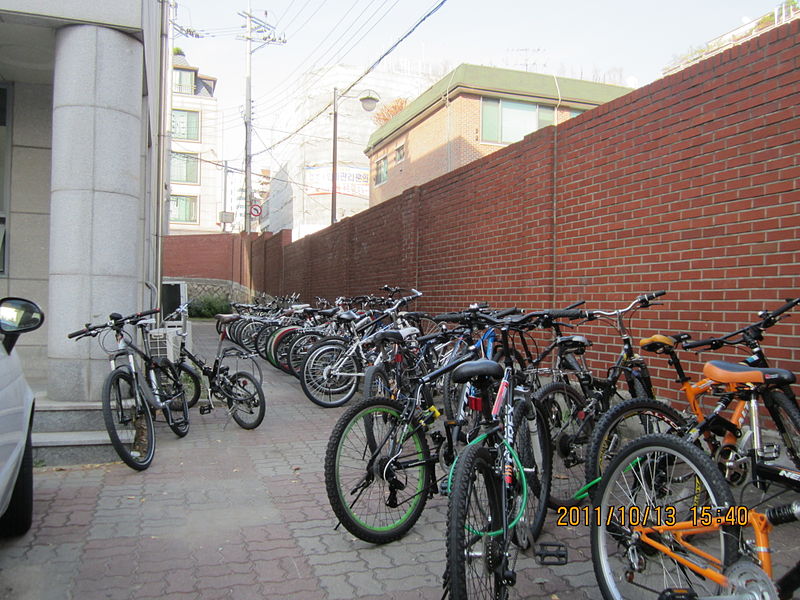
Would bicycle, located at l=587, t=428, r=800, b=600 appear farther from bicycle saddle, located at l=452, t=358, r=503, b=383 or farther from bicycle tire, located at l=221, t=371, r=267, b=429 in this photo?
bicycle tire, located at l=221, t=371, r=267, b=429

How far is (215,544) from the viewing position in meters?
3.51

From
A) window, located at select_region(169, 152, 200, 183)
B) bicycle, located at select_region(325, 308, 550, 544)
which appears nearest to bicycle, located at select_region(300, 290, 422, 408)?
bicycle, located at select_region(325, 308, 550, 544)

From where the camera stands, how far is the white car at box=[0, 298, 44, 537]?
2.79m

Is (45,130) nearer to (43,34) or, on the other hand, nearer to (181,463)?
(43,34)

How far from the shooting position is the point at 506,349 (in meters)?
3.72

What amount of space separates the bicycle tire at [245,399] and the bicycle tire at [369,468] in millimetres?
3226

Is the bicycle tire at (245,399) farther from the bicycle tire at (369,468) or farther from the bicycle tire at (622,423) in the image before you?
the bicycle tire at (622,423)

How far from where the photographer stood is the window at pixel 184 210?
46.1 meters

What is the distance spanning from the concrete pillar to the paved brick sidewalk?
0.98m

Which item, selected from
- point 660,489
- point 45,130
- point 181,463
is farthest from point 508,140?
point 660,489

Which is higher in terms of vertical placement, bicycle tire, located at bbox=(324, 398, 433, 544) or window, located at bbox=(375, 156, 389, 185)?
window, located at bbox=(375, 156, 389, 185)

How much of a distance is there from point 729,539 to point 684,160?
3.46m

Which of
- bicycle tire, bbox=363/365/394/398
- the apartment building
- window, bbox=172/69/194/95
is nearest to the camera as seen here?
bicycle tire, bbox=363/365/394/398

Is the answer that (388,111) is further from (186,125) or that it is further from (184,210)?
(184,210)
